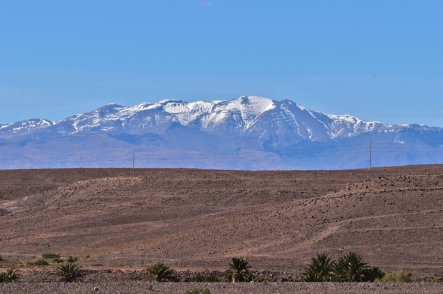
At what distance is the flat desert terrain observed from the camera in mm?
59562

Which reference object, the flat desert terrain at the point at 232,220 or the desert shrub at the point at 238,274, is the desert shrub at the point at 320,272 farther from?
the flat desert terrain at the point at 232,220

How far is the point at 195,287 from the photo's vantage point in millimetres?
37250

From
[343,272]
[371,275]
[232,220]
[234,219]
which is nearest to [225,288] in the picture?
[343,272]

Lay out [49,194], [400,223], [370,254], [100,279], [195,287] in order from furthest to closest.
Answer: [49,194], [400,223], [370,254], [100,279], [195,287]

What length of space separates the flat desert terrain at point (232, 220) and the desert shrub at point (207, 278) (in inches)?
137

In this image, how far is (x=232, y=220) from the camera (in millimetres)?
72250

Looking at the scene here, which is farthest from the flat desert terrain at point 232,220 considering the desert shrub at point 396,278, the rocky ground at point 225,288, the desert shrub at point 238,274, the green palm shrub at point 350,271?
the rocky ground at point 225,288

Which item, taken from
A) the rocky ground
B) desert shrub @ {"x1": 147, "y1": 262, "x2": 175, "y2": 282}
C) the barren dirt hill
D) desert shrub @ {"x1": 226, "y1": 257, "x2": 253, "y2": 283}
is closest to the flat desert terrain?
the barren dirt hill

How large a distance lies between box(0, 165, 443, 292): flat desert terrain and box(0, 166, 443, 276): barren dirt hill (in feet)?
0.27

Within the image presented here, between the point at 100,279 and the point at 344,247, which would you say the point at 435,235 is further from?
the point at 100,279

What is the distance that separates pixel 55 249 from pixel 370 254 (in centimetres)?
2137

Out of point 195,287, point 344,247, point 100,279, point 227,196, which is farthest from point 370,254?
point 227,196

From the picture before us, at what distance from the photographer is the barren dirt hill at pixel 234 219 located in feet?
198

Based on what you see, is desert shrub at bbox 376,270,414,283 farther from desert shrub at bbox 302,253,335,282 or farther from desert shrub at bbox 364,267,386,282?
desert shrub at bbox 302,253,335,282
